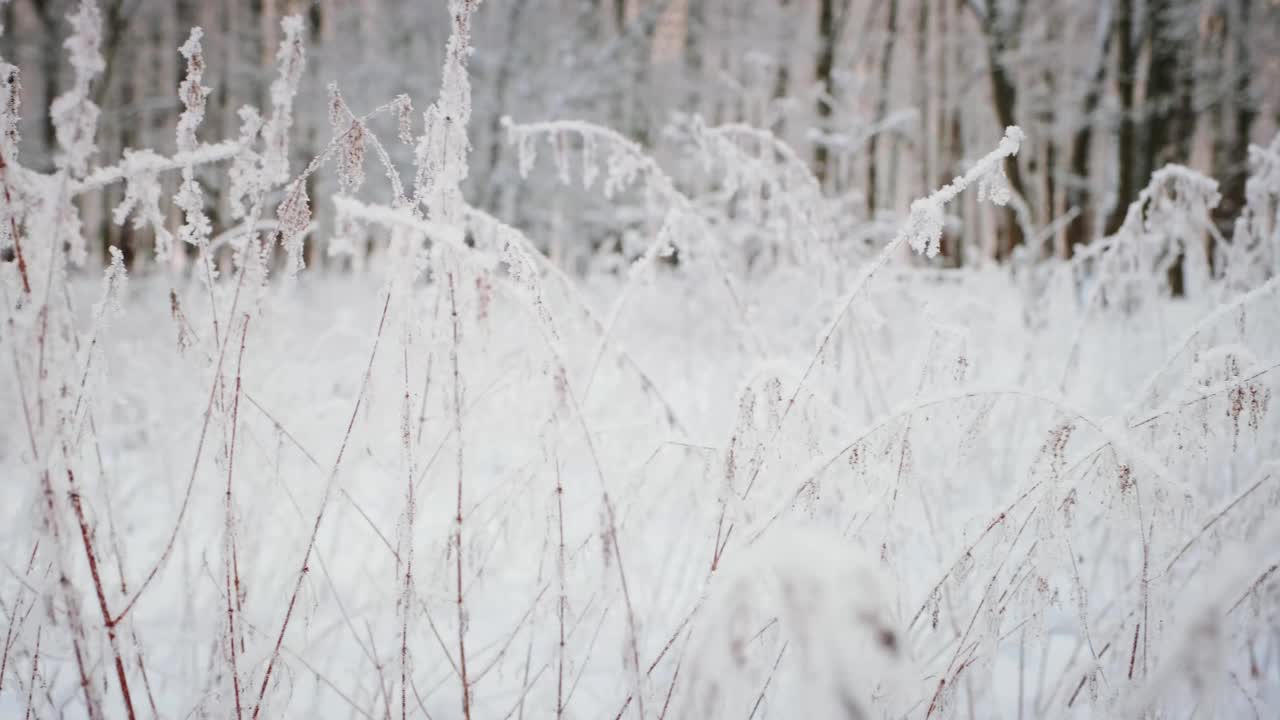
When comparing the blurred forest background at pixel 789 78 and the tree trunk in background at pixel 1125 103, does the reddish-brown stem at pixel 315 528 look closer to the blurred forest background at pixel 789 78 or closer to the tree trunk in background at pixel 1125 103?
the blurred forest background at pixel 789 78

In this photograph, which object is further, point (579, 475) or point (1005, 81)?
point (1005, 81)

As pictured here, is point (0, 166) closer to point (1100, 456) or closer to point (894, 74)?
point (1100, 456)

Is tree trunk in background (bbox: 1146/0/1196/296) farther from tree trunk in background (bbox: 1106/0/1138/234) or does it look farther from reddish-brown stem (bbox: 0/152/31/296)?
reddish-brown stem (bbox: 0/152/31/296)

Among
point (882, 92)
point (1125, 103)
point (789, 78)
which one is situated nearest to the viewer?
point (1125, 103)

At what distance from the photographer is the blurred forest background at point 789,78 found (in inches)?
330

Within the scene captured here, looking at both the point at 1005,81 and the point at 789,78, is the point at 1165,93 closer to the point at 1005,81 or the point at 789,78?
the point at 1005,81

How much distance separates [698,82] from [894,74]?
177 inches

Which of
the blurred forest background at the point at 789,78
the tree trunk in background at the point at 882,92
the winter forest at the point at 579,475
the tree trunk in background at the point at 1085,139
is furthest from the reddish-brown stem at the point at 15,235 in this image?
the tree trunk in background at the point at 882,92

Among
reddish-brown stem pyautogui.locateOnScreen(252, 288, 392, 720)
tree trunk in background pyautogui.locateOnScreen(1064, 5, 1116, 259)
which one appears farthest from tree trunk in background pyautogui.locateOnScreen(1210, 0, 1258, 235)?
reddish-brown stem pyautogui.locateOnScreen(252, 288, 392, 720)

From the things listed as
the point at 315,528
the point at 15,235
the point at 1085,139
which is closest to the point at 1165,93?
the point at 1085,139

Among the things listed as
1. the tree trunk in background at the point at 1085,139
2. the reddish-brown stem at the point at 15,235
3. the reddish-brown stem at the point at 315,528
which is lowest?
the reddish-brown stem at the point at 315,528

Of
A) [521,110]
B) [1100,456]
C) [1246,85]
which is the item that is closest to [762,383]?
[1100,456]

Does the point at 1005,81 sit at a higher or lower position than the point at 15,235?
higher

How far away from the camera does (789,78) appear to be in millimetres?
14828
